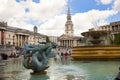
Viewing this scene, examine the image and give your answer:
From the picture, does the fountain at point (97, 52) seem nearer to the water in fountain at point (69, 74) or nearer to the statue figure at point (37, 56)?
the water in fountain at point (69, 74)

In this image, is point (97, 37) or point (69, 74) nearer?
point (69, 74)

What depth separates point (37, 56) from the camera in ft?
45.9

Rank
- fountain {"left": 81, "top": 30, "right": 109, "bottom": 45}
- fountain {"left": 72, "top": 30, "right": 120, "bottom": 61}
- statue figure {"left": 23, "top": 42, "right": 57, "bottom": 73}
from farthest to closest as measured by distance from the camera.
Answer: fountain {"left": 81, "top": 30, "right": 109, "bottom": 45} < fountain {"left": 72, "top": 30, "right": 120, "bottom": 61} < statue figure {"left": 23, "top": 42, "right": 57, "bottom": 73}

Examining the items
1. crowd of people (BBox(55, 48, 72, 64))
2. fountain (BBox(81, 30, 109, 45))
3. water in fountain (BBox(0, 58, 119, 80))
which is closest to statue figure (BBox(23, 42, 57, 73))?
water in fountain (BBox(0, 58, 119, 80))

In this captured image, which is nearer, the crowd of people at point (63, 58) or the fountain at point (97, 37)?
the crowd of people at point (63, 58)

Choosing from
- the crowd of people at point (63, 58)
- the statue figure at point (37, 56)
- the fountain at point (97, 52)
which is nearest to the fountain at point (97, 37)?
the crowd of people at point (63, 58)

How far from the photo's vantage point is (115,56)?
24078 mm

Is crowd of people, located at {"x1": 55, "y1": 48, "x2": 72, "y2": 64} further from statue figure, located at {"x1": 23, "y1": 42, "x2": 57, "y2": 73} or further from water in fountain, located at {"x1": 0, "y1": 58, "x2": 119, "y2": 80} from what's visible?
statue figure, located at {"x1": 23, "y1": 42, "x2": 57, "y2": 73}

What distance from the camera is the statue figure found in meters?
13.6

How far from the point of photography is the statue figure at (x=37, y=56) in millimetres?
13570

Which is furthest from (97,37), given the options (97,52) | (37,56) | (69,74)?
(69,74)

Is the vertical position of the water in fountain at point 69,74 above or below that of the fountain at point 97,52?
below

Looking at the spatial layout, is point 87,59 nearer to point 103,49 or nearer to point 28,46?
point 103,49

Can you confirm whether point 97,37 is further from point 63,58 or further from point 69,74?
point 69,74
